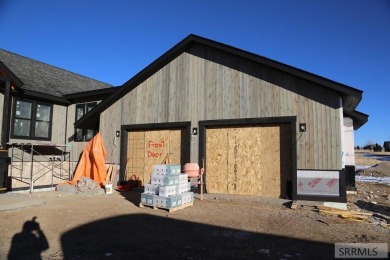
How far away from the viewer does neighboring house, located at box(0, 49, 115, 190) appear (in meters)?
13.2

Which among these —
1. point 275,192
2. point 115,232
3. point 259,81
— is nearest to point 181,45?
point 259,81

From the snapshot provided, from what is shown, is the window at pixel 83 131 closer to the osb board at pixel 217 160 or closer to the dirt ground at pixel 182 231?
the dirt ground at pixel 182 231

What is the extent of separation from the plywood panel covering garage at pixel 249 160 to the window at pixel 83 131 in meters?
7.49

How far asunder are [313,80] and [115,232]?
777 cm

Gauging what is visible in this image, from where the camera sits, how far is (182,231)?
6.85 meters

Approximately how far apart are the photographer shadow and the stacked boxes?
11.1ft

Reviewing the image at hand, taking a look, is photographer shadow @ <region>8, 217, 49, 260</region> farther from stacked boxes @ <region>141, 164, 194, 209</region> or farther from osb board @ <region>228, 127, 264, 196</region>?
osb board @ <region>228, 127, 264, 196</region>

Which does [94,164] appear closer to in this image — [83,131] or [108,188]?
[108,188]

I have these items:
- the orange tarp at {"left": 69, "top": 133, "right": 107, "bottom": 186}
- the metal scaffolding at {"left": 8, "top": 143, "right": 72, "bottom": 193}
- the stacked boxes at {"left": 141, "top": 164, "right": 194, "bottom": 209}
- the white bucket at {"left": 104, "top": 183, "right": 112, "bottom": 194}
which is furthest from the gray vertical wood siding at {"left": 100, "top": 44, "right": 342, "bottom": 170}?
the metal scaffolding at {"left": 8, "top": 143, "right": 72, "bottom": 193}

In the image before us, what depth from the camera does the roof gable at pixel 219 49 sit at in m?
9.65

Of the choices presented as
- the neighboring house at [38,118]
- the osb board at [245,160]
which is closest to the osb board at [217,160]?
the osb board at [245,160]

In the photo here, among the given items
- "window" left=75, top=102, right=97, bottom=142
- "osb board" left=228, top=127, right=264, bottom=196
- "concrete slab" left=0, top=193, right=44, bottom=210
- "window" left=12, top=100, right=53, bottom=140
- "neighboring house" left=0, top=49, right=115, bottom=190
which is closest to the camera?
"concrete slab" left=0, top=193, right=44, bottom=210

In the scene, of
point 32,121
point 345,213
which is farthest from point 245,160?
point 32,121

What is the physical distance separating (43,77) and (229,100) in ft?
38.5
